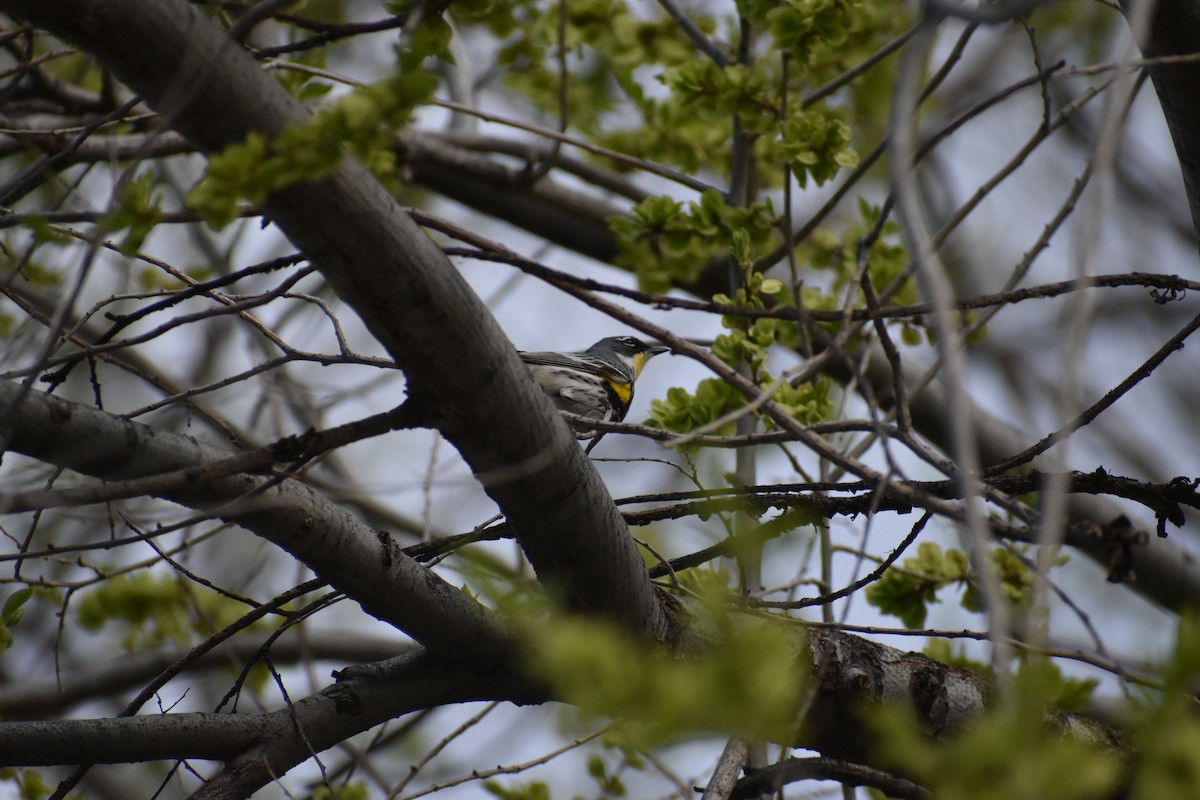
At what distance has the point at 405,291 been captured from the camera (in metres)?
2.11

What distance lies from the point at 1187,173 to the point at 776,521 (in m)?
1.80

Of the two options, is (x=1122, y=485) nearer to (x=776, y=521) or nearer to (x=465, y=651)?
(x=776, y=521)

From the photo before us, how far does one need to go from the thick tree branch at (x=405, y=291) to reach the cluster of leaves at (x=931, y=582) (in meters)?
1.88

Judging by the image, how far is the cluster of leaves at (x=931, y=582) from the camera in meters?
4.27

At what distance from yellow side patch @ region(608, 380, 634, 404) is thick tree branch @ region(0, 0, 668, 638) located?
3.89m

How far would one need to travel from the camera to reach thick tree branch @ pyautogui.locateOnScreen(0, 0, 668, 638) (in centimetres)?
181

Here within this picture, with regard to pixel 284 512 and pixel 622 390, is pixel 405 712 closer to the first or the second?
pixel 284 512

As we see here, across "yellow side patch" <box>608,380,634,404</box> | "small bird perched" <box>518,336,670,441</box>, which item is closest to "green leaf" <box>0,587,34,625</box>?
"small bird perched" <box>518,336,670,441</box>

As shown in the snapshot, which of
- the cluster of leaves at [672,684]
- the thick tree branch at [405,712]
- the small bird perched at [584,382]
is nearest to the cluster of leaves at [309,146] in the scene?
the cluster of leaves at [672,684]

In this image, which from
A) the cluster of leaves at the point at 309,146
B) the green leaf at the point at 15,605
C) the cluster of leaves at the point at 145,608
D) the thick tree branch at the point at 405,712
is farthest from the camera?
the cluster of leaves at the point at 145,608

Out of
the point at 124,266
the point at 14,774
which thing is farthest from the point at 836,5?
the point at 124,266

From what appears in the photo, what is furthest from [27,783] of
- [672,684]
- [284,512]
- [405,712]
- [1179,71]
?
[1179,71]

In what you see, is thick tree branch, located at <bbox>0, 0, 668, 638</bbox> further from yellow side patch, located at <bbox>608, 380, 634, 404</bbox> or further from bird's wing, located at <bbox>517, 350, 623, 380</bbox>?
yellow side patch, located at <bbox>608, 380, 634, 404</bbox>

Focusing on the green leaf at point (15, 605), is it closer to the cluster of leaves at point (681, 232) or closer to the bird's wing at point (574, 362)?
the cluster of leaves at point (681, 232)
